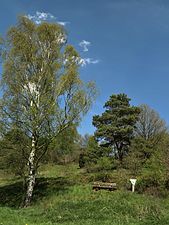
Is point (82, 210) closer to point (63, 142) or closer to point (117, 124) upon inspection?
point (63, 142)

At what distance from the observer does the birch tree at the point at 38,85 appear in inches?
867

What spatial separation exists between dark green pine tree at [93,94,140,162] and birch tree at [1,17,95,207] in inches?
886

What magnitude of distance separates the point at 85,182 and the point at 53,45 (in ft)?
38.0

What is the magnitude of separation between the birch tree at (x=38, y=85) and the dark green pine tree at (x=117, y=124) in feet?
73.8

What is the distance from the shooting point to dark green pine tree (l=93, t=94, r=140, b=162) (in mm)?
46219

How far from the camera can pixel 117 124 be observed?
46688mm

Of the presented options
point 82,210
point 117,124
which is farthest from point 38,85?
point 117,124

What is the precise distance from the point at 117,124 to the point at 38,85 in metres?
24.7

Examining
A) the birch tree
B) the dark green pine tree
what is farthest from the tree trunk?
the dark green pine tree

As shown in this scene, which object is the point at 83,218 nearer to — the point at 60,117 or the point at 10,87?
the point at 60,117

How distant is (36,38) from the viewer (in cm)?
2473

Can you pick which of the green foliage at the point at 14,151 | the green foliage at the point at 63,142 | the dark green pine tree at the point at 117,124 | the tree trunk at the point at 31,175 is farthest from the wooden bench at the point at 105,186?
the dark green pine tree at the point at 117,124

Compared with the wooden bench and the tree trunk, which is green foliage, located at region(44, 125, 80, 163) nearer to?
the tree trunk

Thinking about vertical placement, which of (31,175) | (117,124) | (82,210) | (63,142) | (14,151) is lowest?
(82,210)
